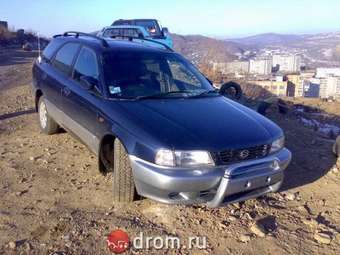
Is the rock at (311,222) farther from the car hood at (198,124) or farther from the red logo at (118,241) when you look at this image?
the red logo at (118,241)

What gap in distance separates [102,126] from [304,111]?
8051 mm

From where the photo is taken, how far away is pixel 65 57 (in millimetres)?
5750

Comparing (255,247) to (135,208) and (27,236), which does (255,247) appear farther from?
(27,236)

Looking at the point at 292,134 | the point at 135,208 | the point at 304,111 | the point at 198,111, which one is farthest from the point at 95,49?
the point at 304,111

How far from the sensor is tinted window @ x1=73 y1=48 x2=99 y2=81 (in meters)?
4.88

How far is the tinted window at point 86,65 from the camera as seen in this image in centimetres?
488

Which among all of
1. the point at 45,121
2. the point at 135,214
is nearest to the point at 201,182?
the point at 135,214

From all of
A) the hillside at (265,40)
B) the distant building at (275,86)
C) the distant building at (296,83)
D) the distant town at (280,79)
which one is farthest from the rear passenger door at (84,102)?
the hillside at (265,40)

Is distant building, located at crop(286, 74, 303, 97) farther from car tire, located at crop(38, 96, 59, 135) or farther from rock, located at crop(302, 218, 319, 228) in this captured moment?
rock, located at crop(302, 218, 319, 228)

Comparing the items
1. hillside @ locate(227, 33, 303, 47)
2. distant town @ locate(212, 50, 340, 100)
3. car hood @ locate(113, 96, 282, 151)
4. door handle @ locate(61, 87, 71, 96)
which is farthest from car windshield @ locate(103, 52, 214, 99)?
hillside @ locate(227, 33, 303, 47)

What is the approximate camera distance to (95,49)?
5.05 meters

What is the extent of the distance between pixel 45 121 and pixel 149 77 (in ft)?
8.14

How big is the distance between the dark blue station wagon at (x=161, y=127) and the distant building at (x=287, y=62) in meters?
24.4

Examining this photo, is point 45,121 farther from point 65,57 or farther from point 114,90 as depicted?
point 114,90
